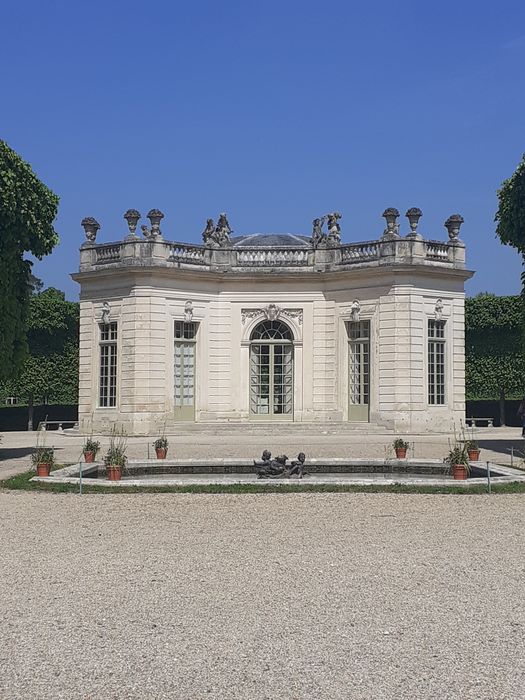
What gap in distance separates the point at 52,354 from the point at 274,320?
8.38 metres

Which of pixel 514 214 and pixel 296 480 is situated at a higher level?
pixel 514 214

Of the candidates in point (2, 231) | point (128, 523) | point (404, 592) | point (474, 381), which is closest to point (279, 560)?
point (404, 592)

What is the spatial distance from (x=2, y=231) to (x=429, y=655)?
1338 centimetres

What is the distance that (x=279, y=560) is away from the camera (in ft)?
24.8

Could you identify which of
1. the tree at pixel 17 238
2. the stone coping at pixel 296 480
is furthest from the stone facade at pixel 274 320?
the stone coping at pixel 296 480

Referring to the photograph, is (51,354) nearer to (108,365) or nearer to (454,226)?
(108,365)

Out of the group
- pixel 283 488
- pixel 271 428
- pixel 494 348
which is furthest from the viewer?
pixel 494 348

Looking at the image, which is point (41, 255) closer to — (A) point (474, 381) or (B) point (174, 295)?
(B) point (174, 295)

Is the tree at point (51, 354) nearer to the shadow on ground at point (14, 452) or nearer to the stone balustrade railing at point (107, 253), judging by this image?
the stone balustrade railing at point (107, 253)

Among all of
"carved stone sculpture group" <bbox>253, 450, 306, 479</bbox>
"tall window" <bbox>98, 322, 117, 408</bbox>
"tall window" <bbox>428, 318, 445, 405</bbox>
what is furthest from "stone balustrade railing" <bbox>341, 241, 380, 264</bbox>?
"carved stone sculpture group" <bbox>253, 450, 306, 479</bbox>

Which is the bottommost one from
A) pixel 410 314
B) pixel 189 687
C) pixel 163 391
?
pixel 189 687

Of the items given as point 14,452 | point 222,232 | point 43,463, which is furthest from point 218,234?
point 43,463

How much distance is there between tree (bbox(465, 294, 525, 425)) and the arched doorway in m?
7.55

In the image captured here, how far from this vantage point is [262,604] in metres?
6.17
